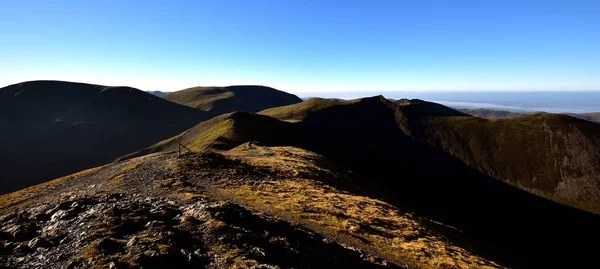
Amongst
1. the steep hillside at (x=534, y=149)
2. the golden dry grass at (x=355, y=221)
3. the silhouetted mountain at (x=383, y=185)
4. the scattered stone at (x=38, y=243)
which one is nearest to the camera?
the scattered stone at (x=38, y=243)

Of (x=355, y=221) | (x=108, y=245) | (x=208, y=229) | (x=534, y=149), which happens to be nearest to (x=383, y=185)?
(x=355, y=221)

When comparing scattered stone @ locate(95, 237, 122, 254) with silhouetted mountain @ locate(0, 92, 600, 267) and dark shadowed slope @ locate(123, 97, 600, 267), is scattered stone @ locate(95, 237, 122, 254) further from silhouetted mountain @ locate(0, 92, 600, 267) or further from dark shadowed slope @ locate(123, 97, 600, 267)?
dark shadowed slope @ locate(123, 97, 600, 267)

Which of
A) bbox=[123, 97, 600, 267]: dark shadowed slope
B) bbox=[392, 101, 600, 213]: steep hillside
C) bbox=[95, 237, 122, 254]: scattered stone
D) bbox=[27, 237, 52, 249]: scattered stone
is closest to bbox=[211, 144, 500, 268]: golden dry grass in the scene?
bbox=[95, 237, 122, 254]: scattered stone

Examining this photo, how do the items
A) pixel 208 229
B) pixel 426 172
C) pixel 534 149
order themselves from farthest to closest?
pixel 534 149 → pixel 426 172 → pixel 208 229

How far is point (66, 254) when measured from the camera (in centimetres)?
1827

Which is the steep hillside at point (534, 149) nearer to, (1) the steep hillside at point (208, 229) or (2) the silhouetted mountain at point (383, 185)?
(2) the silhouetted mountain at point (383, 185)

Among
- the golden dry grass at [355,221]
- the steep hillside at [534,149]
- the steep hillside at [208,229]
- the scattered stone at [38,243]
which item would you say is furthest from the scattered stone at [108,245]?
the steep hillside at [534,149]

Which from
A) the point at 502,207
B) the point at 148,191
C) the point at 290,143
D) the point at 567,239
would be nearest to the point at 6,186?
the point at 290,143

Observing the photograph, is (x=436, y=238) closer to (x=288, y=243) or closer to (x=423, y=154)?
(x=288, y=243)

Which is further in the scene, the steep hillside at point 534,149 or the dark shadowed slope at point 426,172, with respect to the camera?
the steep hillside at point 534,149

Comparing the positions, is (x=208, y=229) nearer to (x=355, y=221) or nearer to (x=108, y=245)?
(x=108, y=245)

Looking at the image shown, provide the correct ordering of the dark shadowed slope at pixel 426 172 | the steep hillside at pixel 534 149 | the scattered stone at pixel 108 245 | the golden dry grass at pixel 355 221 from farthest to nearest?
the steep hillside at pixel 534 149, the dark shadowed slope at pixel 426 172, the golden dry grass at pixel 355 221, the scattered stone at pixel 108 245

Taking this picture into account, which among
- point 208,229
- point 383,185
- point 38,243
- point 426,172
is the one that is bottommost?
point 426,172

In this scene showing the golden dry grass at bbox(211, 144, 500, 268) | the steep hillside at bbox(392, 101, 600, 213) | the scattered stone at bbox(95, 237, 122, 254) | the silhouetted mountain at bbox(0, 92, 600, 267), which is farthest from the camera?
the steep hillside at bbox(392, 101, 600, 213)
